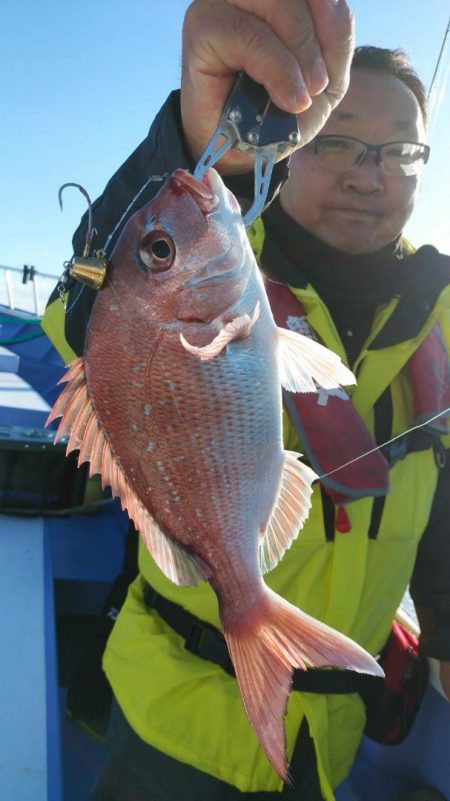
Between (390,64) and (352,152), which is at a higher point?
(390,64)

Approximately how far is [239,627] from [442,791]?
1762mm

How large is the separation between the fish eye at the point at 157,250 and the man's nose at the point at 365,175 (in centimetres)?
114

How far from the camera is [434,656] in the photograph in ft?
6.39

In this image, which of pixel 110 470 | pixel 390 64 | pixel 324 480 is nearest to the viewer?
pixel 110 470

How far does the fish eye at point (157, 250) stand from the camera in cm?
106

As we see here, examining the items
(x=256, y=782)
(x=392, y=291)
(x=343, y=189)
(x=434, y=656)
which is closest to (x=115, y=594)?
(x=256, y=782)

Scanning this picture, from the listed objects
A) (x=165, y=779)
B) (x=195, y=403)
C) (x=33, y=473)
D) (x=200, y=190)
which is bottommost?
(x=165, y=779)

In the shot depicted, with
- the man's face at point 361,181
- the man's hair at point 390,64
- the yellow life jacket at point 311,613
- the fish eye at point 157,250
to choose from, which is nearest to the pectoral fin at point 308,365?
the fish eye at point 157,250

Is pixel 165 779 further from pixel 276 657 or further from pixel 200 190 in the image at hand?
pixel 200 190

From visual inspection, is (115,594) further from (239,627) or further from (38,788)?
(239,627)

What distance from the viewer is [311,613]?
1691 millimetres

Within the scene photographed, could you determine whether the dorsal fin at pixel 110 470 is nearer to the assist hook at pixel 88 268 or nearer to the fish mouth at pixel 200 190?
the assist hook at pixel 88 268

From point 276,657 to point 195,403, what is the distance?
0.51m

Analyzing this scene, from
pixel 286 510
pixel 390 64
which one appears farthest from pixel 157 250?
pixel 390 64
